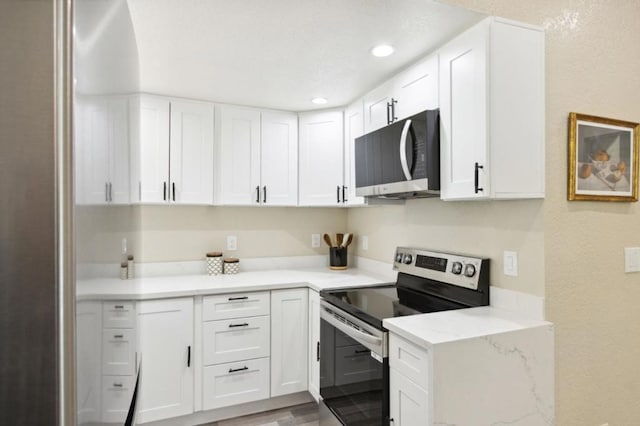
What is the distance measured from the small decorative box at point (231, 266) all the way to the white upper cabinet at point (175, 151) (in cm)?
52

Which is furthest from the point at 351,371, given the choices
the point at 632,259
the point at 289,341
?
the point at 632,259

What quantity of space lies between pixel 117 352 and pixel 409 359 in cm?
113

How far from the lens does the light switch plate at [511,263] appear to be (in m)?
1.80

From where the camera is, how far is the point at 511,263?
1.82m

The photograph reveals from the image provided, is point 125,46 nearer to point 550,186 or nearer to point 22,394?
point 22,394

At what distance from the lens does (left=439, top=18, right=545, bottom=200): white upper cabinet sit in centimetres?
162

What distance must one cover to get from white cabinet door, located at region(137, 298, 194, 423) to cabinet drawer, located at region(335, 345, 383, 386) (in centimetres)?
102

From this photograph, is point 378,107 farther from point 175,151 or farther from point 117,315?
point 117,315

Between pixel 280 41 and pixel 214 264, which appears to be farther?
pixel 214 264

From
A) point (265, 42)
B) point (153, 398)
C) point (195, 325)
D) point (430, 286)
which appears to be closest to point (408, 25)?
point (265, 42)

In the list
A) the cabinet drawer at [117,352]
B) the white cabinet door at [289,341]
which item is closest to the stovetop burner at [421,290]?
the white cabinet door at [289,341]

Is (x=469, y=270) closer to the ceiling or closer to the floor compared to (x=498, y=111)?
closer to the floor

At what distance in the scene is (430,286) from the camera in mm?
2225

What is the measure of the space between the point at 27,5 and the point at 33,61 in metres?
0.08
